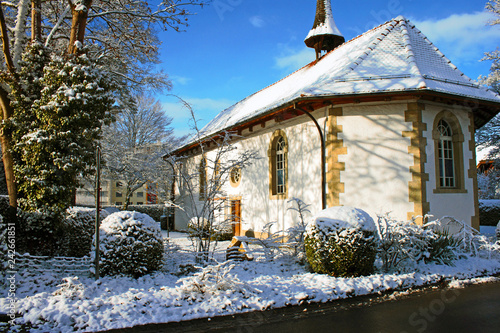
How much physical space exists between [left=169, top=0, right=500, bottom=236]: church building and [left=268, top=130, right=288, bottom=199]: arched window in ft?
0.68

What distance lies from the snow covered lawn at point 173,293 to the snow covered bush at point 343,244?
24cm

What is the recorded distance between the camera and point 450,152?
10.3 m

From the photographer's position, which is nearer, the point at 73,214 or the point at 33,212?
the point at 33,212

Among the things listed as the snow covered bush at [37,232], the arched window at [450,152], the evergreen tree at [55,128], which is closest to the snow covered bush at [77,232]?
the snow covered bush at [37,232]

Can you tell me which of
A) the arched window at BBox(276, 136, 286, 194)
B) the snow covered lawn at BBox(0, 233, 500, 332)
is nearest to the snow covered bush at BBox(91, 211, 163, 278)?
the snow covered lawn at BBox(0, 233, 500, 332)

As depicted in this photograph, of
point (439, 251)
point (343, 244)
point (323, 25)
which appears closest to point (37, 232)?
point (343, 244)

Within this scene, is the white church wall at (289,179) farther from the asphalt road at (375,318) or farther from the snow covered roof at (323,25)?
the snow covered roof at (323,25)

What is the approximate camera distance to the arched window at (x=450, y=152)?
394 inches

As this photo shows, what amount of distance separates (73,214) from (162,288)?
15.4 ft

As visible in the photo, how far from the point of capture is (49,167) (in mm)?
8164

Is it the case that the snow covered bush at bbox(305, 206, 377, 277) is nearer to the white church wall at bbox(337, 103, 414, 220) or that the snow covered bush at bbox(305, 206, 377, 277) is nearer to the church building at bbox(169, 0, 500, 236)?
the church building at bbox(169, 0, 500, 236)

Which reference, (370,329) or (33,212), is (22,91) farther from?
(370,329)

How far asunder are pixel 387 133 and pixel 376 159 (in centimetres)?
79

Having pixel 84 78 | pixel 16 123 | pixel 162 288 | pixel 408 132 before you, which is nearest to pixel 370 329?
pixel 162 288
